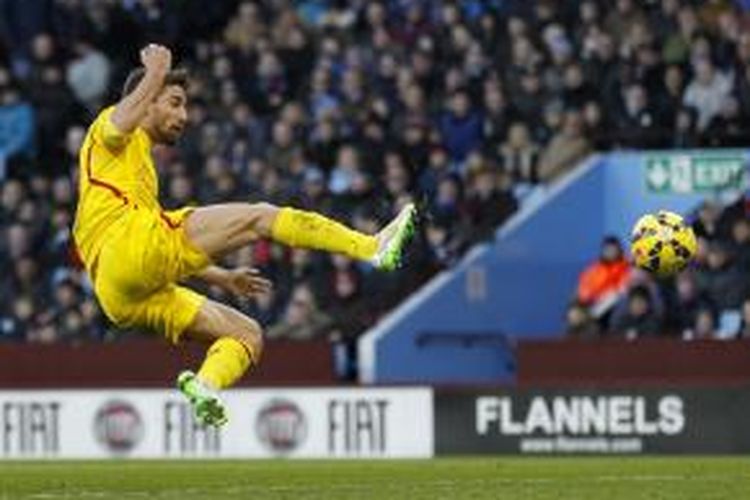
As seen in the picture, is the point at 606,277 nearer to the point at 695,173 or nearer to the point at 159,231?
the point at 695,173

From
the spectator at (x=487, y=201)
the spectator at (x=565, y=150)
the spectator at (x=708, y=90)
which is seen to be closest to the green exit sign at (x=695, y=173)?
the spectator at (x=708, y=90)

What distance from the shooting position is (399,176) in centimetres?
2408

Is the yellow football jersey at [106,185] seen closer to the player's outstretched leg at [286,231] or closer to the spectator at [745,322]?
the player's outstretched leg at [286,231]

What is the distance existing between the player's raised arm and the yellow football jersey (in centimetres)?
13

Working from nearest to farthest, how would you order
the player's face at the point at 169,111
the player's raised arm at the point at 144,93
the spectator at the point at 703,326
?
the player's raised arm at the point at 144,93 < the player's face at the point at 169,111 < the spectator at the point at 703,326

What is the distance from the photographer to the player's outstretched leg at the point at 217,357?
45.6ft

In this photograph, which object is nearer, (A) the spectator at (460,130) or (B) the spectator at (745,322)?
(B) the spectator at (745,322)

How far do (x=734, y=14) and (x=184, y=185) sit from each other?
213 inches

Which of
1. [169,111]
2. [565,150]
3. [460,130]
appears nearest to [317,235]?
[169,111]

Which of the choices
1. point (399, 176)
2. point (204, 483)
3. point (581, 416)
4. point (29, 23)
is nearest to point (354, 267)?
point (399, 176)

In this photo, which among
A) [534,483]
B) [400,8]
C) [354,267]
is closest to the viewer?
[534,483]

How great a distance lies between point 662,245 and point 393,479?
226 centimetres

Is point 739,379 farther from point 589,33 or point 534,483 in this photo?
point 534,483

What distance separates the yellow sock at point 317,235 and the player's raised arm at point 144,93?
94 cm
